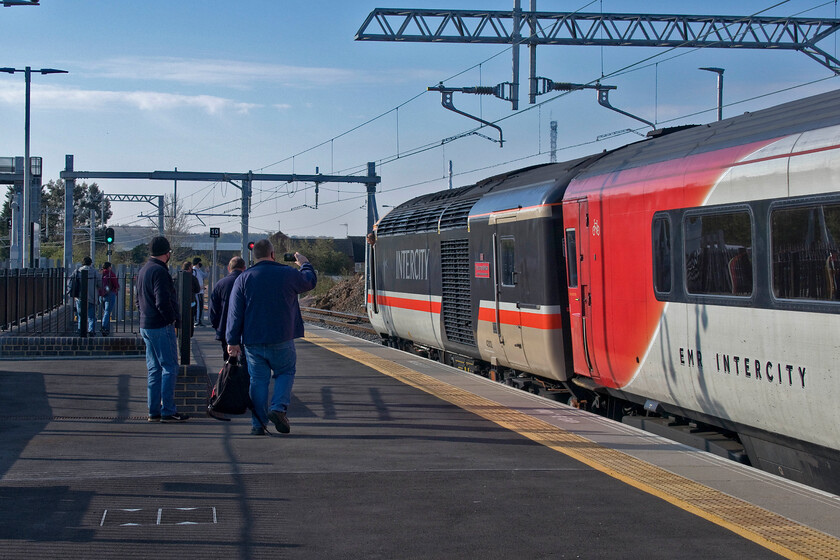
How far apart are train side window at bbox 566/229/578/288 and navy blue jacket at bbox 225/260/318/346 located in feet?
11.7

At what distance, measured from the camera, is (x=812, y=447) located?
6836mm

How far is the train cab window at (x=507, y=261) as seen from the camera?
11.8 meters

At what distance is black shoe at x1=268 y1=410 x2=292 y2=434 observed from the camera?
7871mm

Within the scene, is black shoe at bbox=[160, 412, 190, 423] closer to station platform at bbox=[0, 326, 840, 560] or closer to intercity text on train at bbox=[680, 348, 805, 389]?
station platform at bbox=[0, 326, 840, 560]

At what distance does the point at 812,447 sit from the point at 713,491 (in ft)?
3.62

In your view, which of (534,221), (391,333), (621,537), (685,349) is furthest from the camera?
(391,333)

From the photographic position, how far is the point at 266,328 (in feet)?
25.7

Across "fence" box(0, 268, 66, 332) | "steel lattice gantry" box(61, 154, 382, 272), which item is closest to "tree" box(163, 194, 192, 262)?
"steel lattice gantry" box(61, 154, 382, 272)

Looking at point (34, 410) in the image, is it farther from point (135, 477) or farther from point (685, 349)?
point (685, 349)

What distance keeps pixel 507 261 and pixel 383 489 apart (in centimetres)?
612

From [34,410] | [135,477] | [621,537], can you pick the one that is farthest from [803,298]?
[34,410]

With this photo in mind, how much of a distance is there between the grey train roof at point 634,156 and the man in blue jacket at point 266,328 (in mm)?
3644

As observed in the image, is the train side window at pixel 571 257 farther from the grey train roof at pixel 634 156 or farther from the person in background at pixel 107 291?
the person in background at pixel 107 291

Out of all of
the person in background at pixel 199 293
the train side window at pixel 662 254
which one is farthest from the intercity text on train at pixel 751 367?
the person in background at pixel 199 293
